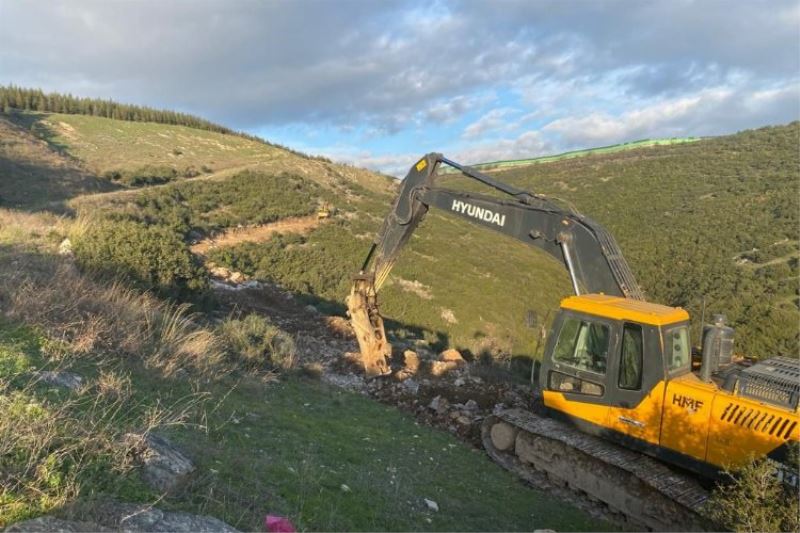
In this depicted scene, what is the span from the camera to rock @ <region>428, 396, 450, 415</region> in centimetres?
1015

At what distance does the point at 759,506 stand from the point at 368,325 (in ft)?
26.1

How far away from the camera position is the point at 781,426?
558 centimetres

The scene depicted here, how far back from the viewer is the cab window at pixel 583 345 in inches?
289

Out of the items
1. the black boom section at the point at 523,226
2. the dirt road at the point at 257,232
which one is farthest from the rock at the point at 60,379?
the dirt road at the point at 257,232

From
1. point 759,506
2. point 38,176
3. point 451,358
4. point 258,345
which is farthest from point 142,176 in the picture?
point 759,506

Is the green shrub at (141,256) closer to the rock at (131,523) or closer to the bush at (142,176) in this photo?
the rock at (131,523)

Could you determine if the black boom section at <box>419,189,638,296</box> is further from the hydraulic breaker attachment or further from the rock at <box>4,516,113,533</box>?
the rock at <box>4,516,113,533</box>

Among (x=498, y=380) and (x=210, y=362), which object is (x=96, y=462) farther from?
(x=498, y=380)

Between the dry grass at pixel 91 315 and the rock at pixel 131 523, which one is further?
the dry grass at pixel 91 315

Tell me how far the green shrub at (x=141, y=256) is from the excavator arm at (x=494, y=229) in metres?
4.38

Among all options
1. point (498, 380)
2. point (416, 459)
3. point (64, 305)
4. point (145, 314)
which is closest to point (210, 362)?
point (145, 314)

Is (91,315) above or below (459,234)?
below

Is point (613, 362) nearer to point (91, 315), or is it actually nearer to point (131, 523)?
point (131, 523)

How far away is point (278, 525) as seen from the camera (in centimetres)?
387
